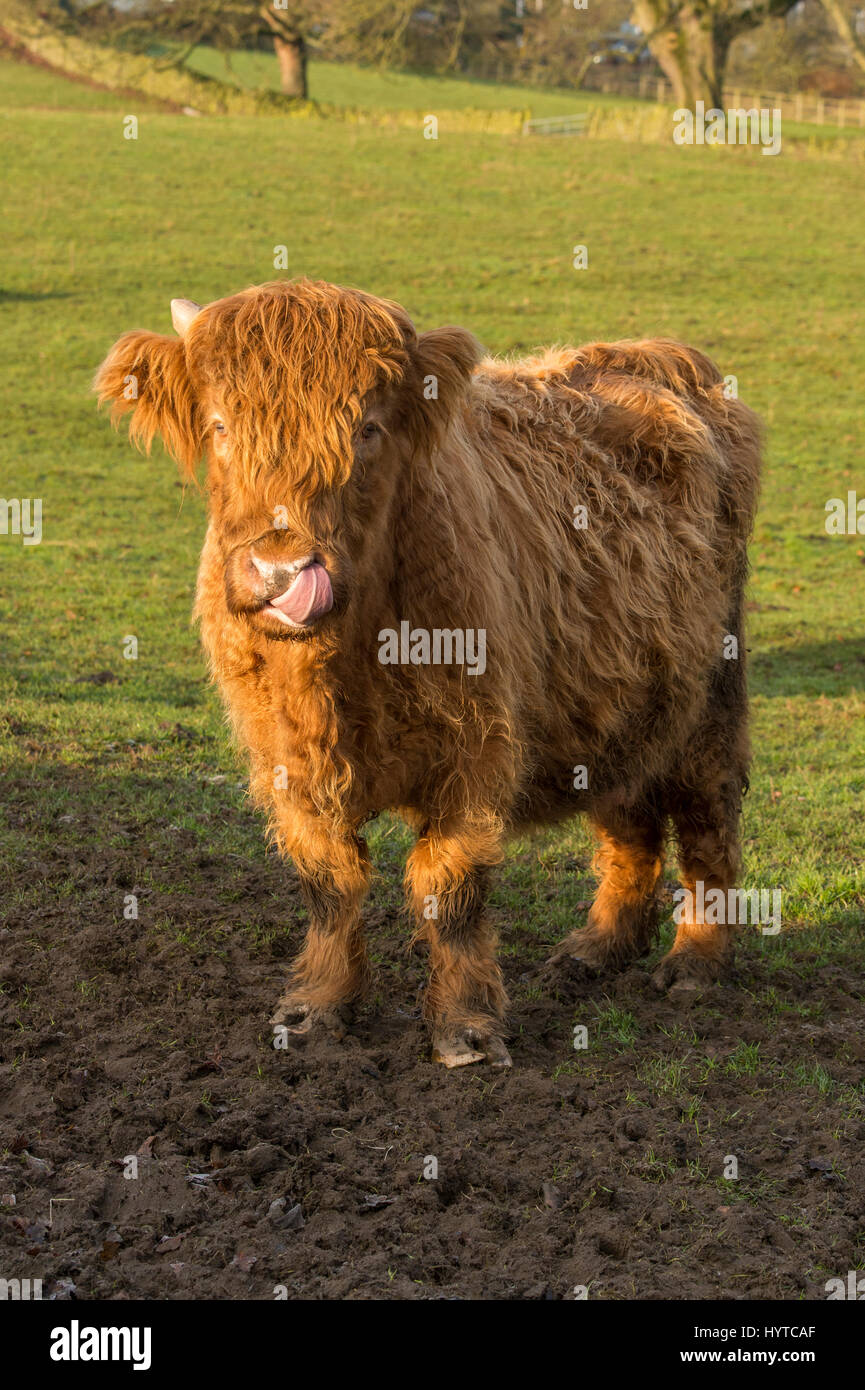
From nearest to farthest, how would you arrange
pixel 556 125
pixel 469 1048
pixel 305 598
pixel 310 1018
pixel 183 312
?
pixel 305 598, pixel 183 312, pixel 469 1048, pixel 310 1018, pixel 556 125

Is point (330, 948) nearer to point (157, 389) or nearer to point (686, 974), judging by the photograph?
point (686, 974)

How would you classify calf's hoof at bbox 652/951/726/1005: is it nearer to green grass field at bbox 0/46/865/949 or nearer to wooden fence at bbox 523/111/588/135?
green grass field at bbox 0/46/865/949

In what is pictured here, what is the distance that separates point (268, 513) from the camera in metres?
3.52

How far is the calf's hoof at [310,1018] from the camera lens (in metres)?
4.45

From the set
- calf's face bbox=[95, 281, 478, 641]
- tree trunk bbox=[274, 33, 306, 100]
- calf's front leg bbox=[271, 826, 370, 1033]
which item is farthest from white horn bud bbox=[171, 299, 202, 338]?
tree trunk bbox=[274, 33, 306, 100]

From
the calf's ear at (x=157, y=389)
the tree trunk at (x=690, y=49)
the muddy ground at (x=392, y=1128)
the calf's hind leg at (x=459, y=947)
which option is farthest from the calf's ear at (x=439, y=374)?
the tree trunk at (x=690, y=49)

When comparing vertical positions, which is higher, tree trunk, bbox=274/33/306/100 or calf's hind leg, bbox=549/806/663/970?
tree trunk, bbox=274/33/306/100

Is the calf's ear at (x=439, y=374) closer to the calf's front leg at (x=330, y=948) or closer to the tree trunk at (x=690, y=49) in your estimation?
the calf's front leg at (x=330, y=948)

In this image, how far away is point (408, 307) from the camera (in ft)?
69.7

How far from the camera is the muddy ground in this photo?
3305 millimetres

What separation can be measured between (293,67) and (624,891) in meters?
39.3

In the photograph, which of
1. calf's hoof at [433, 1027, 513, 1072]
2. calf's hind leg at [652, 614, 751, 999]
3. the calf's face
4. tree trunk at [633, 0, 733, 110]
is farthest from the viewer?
tree trunk at [633, 0, 733, 110]

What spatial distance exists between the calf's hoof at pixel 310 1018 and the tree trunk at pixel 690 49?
32.9 meters

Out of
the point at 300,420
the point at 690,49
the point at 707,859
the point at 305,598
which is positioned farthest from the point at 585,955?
the point at 690,49
